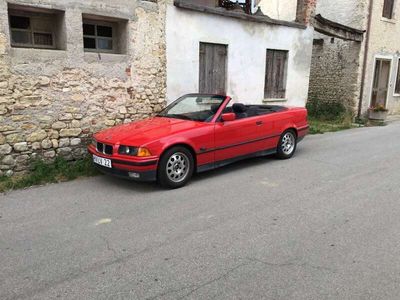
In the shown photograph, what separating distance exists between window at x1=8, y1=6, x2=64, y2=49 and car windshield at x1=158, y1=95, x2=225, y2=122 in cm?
239

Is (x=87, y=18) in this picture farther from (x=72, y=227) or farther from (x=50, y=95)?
(x=72, y=227)

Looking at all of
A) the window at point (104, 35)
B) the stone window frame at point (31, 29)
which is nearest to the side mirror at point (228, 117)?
the window at point (104, 35)

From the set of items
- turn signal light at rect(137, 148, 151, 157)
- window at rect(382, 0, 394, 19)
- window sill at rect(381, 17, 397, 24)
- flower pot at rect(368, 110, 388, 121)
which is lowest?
flower pot at rect(368, 110, 388, 121)

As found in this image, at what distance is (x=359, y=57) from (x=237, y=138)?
10340 millimetres

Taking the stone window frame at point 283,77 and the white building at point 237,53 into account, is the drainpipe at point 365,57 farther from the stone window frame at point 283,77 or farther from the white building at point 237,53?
the stone window frame at point 283,77

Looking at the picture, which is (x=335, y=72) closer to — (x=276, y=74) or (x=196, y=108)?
(x=276, y=74)

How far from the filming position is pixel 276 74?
11195mm

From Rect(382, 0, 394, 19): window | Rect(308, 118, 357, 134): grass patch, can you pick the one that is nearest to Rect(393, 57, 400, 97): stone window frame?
Rect(382, 0, 394, 19): window

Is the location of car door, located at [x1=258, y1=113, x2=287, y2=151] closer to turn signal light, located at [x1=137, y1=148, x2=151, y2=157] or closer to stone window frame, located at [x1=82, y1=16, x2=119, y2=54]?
turn signal light, located at [x1=137, y1=148, x2=151, y2=157]

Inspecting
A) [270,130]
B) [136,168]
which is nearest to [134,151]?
[136,168]

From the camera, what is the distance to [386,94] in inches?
639

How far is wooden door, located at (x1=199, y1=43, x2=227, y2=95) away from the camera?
929 centimetres

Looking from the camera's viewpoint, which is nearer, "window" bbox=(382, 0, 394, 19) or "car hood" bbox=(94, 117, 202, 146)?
"car hood" bbox=(94, 117, 202, 146)

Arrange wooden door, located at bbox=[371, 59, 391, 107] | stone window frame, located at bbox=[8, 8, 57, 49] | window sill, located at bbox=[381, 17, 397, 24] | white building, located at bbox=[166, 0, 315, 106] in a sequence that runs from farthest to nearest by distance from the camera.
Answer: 1. wooden door, located at bbox=[371, 59, 391, 107]
2. window sill, located at bbox=[381, 17, 397, 24]
3. white building, located at bbox=[166, 0, 315, 106]
4. stone window frame, located at bbox=[8, 8, 57, 49]
